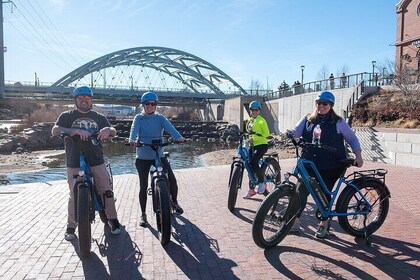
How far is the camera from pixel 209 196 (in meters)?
7.46

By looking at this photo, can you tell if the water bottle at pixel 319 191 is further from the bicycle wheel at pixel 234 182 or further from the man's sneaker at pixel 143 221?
the man's sneaker at pixel 143 221

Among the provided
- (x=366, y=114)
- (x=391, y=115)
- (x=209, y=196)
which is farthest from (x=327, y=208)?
(x=366, y=114)

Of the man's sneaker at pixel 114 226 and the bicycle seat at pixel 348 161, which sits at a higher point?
the bicycle seat at pixel 348 161

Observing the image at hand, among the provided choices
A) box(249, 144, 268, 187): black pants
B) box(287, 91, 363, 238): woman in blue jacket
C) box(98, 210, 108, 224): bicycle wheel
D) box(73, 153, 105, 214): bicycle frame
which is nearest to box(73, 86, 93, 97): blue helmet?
box(73, 153, 105, 214): bicycle frame

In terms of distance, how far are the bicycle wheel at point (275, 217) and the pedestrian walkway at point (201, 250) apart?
6.2 inches

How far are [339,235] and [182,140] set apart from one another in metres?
2.53

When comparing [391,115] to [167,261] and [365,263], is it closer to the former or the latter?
[365,263]

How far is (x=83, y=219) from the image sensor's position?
4.07 m

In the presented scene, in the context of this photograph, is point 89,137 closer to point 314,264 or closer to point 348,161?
point 314,264

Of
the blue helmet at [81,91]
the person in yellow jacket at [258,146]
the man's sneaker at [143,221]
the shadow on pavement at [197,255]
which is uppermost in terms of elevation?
the blue helmet at [81,91]

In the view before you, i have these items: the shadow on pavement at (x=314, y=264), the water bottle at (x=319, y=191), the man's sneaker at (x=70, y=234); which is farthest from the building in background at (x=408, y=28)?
the man's sneaker at (x=70, y=234)

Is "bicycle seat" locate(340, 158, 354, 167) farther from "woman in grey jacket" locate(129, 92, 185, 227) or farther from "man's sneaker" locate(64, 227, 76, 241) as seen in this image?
"man's sneaker" locate(64, 227, 76, 241)

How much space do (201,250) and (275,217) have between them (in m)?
0.98

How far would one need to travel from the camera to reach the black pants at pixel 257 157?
6.79m
